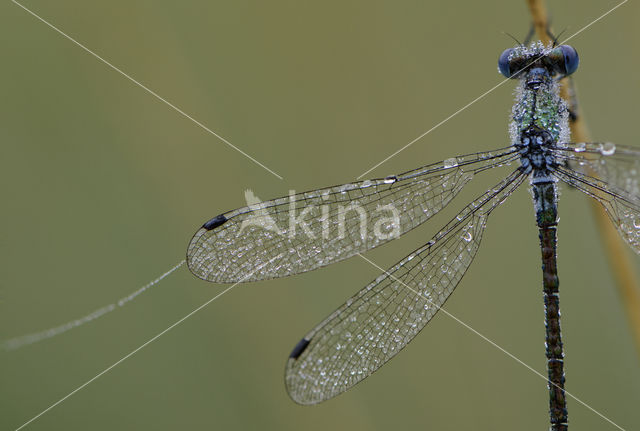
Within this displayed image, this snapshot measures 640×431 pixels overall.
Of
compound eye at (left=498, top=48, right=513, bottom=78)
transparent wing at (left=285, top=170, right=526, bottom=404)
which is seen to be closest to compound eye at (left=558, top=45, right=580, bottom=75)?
compound eye at (left=498, top=48, right=513, bottom=78)

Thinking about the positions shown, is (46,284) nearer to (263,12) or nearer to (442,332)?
(263,12)

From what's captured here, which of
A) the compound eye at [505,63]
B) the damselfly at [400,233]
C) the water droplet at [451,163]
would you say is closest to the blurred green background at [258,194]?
the compound eye at [505,63]

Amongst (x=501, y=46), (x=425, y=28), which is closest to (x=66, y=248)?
(x=425, y=28)

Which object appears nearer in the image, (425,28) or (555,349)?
(555,349)

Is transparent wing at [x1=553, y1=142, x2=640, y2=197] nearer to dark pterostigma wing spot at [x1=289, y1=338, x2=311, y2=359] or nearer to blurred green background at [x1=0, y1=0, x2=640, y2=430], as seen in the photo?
blurred green background at [x1=0, y1=0, x2=640, y2=430]

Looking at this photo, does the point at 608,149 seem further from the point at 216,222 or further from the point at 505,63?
the point at 216,222
